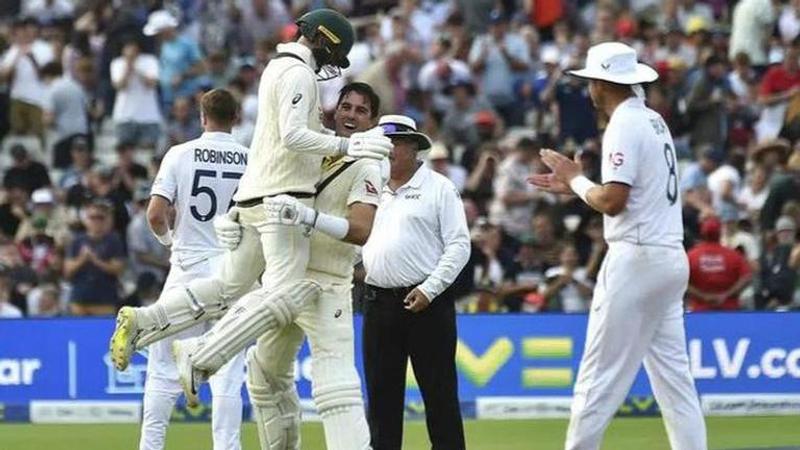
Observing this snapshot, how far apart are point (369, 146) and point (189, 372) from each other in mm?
1702

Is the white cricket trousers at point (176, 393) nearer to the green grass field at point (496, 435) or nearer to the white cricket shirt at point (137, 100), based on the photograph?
the green grass field at point (496, 435)

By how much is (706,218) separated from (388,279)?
9439 millimetres

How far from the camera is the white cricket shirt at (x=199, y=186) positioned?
13617 millimetres

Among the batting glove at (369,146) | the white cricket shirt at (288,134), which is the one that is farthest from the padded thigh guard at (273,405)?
the batting glove at (369,146)

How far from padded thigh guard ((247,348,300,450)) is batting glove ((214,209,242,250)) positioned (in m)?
0.73

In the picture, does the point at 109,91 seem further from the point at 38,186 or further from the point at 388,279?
the point at 388,279

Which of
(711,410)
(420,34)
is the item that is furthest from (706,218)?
(420,34)

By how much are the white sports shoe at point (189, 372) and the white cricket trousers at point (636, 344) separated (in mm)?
2160

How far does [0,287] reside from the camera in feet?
73.7

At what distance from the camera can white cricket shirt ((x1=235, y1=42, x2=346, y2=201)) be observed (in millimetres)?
12070

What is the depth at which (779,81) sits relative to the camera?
987 inches

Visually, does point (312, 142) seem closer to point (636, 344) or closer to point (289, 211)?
point (289, 211)

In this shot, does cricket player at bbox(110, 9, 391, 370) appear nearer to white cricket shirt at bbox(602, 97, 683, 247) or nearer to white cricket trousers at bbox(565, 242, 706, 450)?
white cricket shirt at bbox(602, 97, 683, 247)

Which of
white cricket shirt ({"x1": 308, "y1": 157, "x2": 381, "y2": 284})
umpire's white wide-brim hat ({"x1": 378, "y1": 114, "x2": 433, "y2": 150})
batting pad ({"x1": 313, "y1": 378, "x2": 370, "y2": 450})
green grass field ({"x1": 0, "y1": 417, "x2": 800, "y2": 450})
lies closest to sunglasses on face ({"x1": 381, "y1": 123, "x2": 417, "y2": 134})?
umpire's white wide-brim hat ({"x1": 378, "y1": 114, "x2": 433, "y2": 150})
